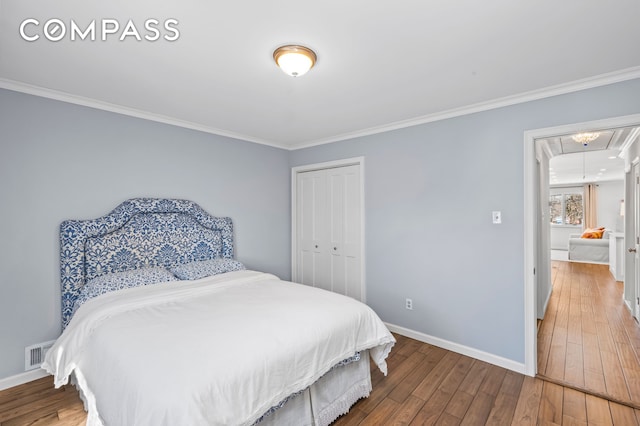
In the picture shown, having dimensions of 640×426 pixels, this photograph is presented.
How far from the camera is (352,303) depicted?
7.23 ft

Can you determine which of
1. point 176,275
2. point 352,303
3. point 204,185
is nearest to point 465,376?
point 352,303

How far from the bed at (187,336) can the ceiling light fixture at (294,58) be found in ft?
5.27

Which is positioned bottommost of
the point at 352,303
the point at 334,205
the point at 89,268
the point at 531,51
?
the point at 352,303

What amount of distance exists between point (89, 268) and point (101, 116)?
1409 millimetres

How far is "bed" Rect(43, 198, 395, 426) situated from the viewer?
1.30 meters

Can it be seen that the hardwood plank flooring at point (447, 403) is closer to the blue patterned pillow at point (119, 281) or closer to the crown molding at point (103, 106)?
the blue patterned pillow at point (119, 281)

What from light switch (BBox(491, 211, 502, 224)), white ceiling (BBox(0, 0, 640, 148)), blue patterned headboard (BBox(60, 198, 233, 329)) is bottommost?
blue patterned headboard (BBox(60, 198, 233, 329))

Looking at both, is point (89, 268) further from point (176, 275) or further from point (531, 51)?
point (531, 51)

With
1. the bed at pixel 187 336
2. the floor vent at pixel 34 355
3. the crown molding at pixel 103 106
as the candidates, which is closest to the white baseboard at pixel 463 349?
the bed at pixel 187 336

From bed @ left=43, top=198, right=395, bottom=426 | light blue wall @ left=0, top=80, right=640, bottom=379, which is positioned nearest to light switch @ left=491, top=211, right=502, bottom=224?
light blue wall @ left=0, top=80, right=640, bottom=379

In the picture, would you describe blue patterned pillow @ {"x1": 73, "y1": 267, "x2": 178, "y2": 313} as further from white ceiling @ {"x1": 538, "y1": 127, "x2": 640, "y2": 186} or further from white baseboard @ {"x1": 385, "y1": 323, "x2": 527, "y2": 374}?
white ceiling @ {"x1": 538, "y1": 127, "x2": 640, "y2": 186}

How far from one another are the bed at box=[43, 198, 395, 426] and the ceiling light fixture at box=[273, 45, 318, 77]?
1607mm

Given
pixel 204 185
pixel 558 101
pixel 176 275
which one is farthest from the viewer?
pixel 204 185

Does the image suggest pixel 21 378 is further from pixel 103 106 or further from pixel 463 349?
pixel 463 349
